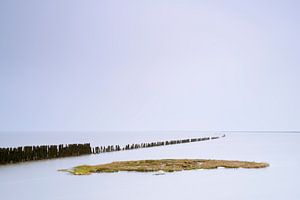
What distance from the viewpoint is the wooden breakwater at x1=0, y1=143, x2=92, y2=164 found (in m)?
35.8

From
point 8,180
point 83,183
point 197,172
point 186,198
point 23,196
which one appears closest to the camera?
point 186,198

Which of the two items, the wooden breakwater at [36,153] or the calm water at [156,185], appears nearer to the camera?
the calm water at [156,185]

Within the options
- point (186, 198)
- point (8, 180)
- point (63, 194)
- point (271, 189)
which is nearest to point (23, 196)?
point (63, 194)

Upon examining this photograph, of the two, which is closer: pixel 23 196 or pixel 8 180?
pixel 23 196

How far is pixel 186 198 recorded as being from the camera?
1895cm

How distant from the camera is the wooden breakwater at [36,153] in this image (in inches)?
1407

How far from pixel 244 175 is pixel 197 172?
11.0ft

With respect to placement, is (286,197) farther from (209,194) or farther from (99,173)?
(99,173)

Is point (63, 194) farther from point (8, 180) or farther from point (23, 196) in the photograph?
point (8, 180)

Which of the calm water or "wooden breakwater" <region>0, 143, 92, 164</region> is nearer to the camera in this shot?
the calm water

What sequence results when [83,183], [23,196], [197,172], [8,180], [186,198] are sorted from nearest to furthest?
1. [186,198]
2. [23,196]
3. [83,183]
4. [8,180]
5. [197,172]

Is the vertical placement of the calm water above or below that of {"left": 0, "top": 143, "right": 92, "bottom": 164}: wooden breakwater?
below

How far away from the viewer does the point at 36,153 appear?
40.5 metres

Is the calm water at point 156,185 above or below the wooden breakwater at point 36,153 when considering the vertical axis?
below
